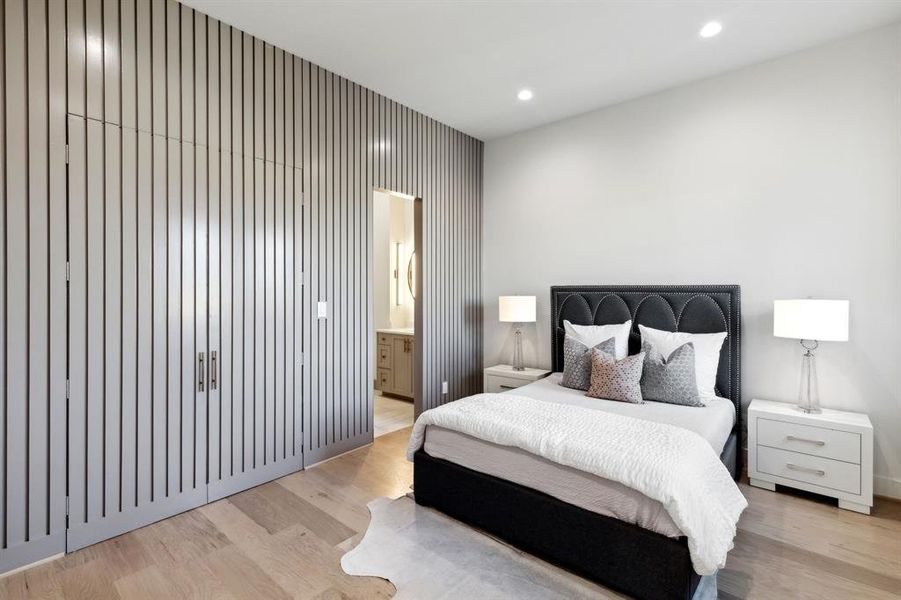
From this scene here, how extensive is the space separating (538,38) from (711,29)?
43.2 inches

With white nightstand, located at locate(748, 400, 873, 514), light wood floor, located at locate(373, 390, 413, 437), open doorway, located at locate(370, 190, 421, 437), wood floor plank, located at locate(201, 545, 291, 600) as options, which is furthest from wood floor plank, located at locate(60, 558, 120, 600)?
white nightstand, located at locate(748, 400, 873, 514)

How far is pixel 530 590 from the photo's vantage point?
6.37ft

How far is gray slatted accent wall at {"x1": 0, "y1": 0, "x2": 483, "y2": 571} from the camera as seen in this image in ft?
6.93

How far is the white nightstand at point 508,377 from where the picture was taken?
416 centimetres

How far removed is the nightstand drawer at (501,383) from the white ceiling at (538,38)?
2589 mm

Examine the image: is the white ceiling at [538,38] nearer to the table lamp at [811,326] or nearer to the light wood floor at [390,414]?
the table lamp at [811,326]

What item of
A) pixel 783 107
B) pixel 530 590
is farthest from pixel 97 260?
pixel 783 107

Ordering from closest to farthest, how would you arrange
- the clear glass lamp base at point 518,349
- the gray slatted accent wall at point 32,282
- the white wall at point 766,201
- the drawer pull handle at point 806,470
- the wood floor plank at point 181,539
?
the gray slatted accent wall at point 32,282 < the wood floor plank at point 181,539 < the drawer pull handle at point 806,470 < the white wall at point 766,201 < the clear glass lamp base at point 518,349

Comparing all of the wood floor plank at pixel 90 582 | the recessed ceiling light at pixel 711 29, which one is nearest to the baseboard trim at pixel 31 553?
the wood floor plank at pixel 90 582

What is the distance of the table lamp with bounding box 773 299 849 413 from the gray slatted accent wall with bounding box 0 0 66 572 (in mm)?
4179

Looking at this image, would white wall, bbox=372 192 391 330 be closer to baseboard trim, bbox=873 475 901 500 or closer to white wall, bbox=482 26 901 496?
white wall, bbox=482 26 901 496

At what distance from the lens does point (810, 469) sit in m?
2.77

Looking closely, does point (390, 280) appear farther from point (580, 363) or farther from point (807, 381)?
point (807, 381)

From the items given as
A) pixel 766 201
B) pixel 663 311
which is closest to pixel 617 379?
pixel 663 311
